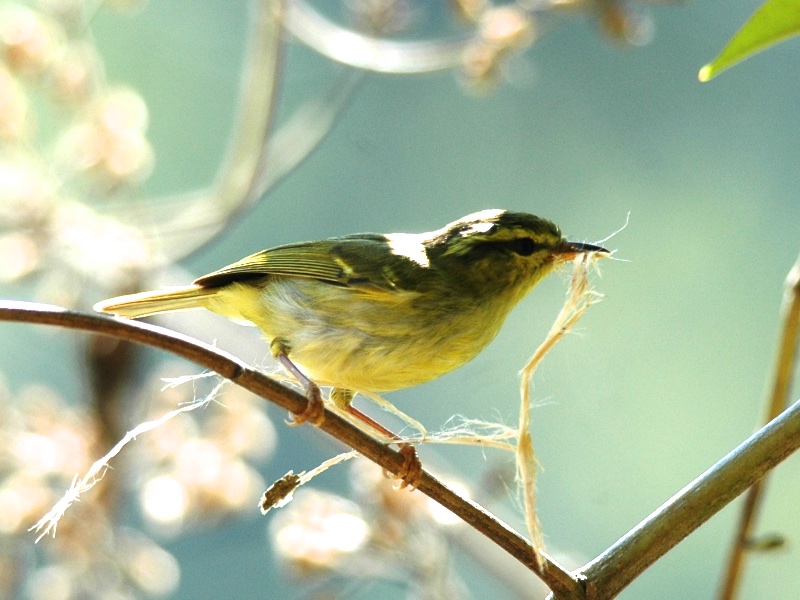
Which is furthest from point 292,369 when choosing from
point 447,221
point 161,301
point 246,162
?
point 447,221

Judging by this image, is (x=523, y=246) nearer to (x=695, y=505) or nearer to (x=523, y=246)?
(x=523, y=246)

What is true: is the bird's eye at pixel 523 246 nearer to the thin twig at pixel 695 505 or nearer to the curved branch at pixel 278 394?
the curved branch at pixel 278 394

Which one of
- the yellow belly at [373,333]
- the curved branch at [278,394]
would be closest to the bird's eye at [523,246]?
the yellow belly at [373,333]

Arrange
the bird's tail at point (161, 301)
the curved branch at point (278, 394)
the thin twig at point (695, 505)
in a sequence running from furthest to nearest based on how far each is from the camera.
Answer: the bird's tail at point (161, 301) → the thin twig at point (695, 505) → the curved branch at point (278, 394)

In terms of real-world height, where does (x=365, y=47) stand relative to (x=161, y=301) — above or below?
above

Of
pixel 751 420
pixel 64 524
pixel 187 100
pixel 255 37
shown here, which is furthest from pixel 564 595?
pixel 187 100

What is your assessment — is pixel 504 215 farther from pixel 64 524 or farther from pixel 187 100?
pixel 187 100

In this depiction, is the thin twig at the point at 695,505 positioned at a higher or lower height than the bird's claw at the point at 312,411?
lower
